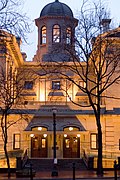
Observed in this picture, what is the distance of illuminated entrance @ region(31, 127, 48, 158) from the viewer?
49.9 metres

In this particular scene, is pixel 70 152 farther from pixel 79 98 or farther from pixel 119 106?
pixel 79 98

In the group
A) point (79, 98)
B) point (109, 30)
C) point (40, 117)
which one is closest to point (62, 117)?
point (40, 117)

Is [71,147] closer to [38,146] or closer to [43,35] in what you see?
[38,146]

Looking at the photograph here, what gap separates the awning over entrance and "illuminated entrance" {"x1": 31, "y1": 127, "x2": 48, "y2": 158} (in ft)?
4.16

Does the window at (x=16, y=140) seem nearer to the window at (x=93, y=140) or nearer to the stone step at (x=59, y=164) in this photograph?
the stone step at (x=59, y=164)

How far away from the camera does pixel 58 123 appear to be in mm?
49594

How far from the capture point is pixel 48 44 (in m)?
65.2

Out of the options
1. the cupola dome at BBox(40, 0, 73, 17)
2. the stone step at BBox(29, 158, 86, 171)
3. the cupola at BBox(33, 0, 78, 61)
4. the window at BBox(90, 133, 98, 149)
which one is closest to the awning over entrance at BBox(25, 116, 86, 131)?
the window at BBox(90, 133, 98, 149)

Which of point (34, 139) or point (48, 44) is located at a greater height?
point (48, 44)

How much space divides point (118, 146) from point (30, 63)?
1784 cm

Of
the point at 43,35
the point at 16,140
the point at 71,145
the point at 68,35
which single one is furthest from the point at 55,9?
the point at 68,35

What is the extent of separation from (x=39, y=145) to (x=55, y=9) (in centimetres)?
2543

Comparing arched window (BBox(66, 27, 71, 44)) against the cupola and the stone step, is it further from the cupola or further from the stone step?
the cupola

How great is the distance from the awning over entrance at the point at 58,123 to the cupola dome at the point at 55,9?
2207 cm
